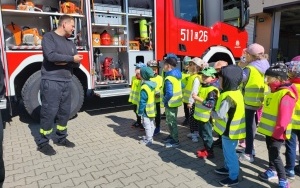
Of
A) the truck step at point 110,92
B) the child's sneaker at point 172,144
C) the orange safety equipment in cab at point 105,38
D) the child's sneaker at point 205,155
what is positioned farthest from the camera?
the orange safety equipment in cab at point 105,38

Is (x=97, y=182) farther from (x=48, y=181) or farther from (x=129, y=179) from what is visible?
(x=48, y=181)

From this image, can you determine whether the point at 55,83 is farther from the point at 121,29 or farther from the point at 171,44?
the point at 171,44

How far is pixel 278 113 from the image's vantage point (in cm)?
270

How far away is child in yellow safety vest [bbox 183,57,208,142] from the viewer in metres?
3.90

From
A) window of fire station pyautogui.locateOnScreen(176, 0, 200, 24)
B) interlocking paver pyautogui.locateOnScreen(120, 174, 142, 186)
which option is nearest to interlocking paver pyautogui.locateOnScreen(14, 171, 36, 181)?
interlocking paver pyautogui.locateOnScreen(120, 174, 142, 186)

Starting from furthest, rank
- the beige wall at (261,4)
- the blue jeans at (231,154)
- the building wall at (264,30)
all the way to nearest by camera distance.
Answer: the building wall at (264,30), the beige wall at (261,4), the blue jeans at (231,154)

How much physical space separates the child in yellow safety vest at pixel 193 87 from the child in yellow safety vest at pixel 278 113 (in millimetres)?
1206

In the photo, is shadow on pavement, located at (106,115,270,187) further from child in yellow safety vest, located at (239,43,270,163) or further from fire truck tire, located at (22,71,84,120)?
fire truck tire, located at (22,71,84,120)

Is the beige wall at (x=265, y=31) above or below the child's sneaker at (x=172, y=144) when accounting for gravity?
above

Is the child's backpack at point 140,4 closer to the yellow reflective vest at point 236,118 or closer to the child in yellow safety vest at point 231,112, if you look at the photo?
the child in yellow safety vest at point 231,112

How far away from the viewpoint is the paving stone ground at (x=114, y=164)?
306 centimetres

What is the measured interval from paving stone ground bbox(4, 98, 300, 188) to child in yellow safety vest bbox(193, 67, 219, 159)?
200 millimetres

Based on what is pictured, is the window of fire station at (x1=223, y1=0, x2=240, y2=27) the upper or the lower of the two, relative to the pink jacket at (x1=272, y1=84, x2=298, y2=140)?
upper

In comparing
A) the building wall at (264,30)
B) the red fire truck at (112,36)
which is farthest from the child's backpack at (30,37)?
the building wall at (264,30)
